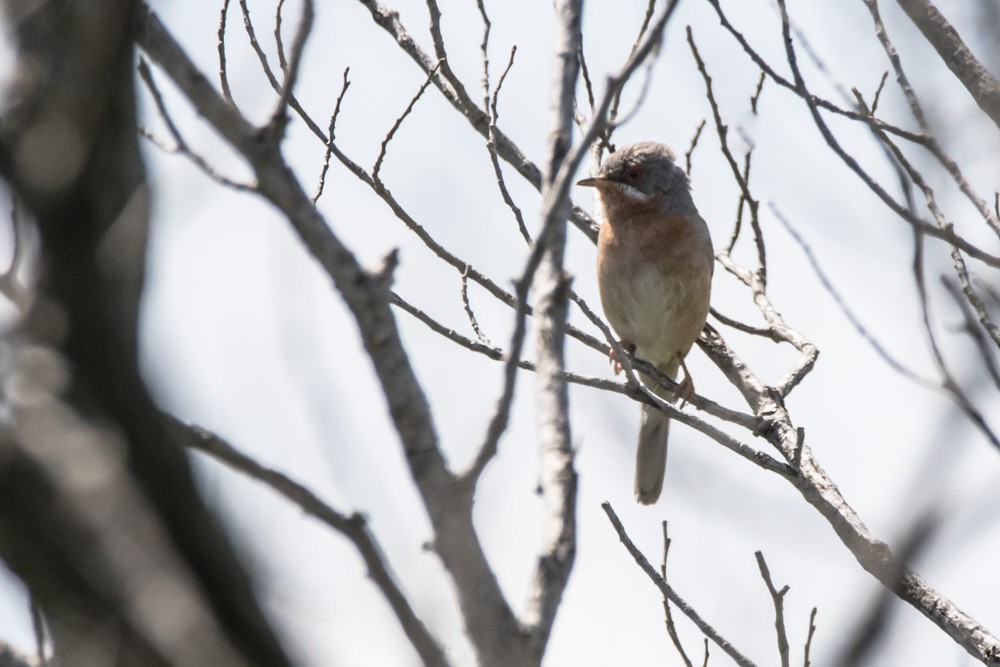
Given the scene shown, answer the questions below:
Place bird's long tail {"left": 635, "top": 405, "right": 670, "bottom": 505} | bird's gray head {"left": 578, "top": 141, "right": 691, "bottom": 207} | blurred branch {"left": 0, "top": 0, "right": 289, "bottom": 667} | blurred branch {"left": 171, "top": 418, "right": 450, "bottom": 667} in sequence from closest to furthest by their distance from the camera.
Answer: blurred branch {"left": 0, "top": 0, "right": 289, "bottom": 667}, blurred branch {"left": 171, "top": 418, "right": 450, "bottom": 667}, bird's gray head {"left": 578, "top": 141, "right": 691, "bottom": 207}, bird's long tail {"left": 635, "top": 405, "right": 670, "bottom": 505}

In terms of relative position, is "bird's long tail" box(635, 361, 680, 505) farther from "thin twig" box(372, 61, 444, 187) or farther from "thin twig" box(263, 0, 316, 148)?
"thin twig" box(263, 0, 316, 148)

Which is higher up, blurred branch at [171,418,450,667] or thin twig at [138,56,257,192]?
thin twig at [138,56,257,192]

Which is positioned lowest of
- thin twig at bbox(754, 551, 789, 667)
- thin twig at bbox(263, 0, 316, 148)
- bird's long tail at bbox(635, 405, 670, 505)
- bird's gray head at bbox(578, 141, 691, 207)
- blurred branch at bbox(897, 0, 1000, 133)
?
thin twig at bbox(754, 551, 789, 667)

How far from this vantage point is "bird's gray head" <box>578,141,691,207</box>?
8102 mm

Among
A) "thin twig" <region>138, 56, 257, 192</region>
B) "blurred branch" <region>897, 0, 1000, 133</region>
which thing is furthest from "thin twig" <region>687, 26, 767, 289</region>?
"thin twig" <region>138, 56, 257, 192</region>

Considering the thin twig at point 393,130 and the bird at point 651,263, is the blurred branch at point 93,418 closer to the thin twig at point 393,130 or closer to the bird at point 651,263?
the thin twig at point 393,130

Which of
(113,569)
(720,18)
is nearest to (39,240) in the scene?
(113,569)

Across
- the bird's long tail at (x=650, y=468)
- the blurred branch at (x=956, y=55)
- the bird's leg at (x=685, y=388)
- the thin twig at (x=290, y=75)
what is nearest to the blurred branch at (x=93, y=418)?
the thin twig at (x=290, y=75)

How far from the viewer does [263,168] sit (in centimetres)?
233

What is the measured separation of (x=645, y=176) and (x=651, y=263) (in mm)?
797

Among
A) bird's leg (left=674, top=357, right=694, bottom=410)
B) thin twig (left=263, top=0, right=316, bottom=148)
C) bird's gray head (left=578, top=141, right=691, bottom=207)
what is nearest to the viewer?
thin twig (left=263, top=0, right=316, bottom=148)

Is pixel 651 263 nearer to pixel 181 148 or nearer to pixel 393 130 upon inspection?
pixel 393 130

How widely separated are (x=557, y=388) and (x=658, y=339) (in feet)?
17.9

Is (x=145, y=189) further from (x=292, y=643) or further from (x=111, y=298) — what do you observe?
(x=292, y=643)
